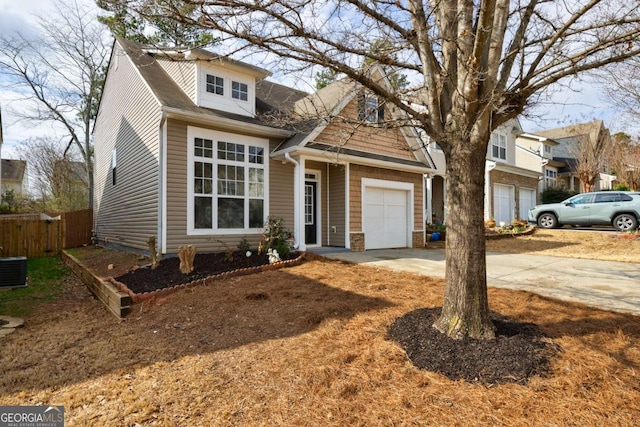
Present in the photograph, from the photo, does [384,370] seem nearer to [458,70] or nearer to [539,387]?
[539,387]

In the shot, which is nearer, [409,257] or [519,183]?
[409,257]

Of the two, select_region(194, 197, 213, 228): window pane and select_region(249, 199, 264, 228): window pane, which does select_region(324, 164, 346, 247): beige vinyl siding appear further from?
select_region(194, 197, 213, 228): window pane

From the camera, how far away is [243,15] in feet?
10.8

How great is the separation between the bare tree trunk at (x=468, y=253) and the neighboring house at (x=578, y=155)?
18.4 metres

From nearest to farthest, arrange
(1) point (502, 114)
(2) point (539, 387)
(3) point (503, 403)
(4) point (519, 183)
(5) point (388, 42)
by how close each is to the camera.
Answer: (3) point (503, 403) < (2) point (539, 387) < (1) point (502, 114) < (5) point (388, 42) < (4) point (519, 183)

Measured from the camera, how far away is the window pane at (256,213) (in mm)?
9453

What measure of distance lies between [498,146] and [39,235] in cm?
2205

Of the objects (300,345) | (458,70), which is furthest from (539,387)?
(458,70)

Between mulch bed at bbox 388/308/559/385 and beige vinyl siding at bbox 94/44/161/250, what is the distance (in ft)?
23.4

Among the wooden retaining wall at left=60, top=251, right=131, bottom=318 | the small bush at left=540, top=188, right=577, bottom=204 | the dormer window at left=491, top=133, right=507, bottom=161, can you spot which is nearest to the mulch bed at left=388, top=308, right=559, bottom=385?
the wooden retaining wall at left=60, top=251, right=131, bottom=318

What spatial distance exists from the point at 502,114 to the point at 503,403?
269 cm

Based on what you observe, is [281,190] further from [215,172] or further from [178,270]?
[178,270]

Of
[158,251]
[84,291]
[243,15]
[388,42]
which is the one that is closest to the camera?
[243,15]

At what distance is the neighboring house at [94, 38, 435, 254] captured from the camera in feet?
27.5
